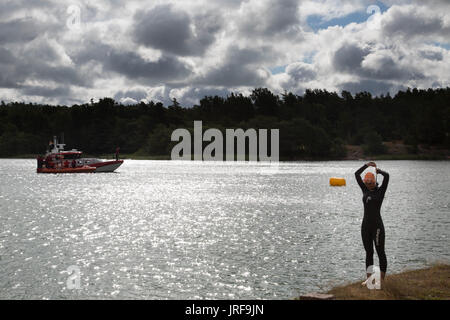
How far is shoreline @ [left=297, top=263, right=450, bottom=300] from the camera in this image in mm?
15609

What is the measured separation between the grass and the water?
130 inches

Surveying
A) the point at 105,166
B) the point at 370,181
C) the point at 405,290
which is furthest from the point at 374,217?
the point at 105,166

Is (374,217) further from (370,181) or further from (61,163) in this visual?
(61,163)

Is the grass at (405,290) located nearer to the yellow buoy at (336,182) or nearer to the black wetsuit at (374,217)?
the black wetsuit at (374,217)

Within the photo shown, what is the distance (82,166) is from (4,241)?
308ft

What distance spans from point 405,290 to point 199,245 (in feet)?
52.7

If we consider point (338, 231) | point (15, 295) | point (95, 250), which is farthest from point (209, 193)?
point (15, 295)

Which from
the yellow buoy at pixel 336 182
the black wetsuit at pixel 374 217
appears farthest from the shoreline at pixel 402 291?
the yellow buoy at pixel 336 182

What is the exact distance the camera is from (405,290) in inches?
656

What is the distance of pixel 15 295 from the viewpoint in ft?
65.4

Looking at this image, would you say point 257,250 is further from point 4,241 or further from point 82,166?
point 82,166

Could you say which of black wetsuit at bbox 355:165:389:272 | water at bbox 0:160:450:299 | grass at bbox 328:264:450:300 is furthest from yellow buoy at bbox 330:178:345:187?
black wetsuit at bbox 355:165:389:272
